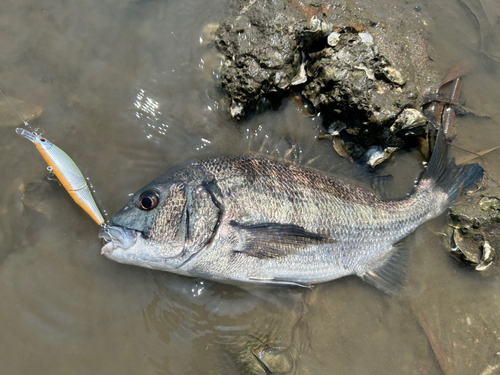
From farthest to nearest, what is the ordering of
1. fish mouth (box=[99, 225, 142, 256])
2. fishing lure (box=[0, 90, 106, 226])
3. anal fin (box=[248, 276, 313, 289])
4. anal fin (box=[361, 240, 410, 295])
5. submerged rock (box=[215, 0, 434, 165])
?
anal fin (box=[361, 240, 410, 295]) < submerged rock (box=[215, 0, 434, 165]) < anal fin (box=[248, 276, 313, 289]) < fishing lure (box=[0, 90, 106, 226]) < fish mouth (box=[99, 225, 142, 256])

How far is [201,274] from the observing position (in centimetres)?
297

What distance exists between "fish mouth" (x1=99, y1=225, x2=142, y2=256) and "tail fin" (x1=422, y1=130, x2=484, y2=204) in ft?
10.2

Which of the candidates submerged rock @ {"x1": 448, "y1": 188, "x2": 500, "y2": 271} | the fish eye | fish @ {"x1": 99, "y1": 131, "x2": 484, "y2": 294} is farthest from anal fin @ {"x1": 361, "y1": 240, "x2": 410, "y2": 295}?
the fish eye

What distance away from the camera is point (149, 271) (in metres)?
3.24

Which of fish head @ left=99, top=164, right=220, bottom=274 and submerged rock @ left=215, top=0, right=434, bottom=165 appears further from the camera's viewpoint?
submerged rock @ left=215, top=0, right=434, bottom=165

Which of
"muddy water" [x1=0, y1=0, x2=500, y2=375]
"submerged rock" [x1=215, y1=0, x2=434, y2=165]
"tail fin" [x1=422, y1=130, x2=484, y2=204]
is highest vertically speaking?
"submerged rock" [x1=215, y1=0, x2=434, y2=165]

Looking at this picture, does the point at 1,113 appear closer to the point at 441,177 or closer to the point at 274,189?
the point at 274,189

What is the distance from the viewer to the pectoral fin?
2869 mm

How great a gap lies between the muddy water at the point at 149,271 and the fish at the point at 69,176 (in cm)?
28

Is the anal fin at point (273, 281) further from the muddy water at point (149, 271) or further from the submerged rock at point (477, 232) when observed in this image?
the submerged rock at point (477, 232)

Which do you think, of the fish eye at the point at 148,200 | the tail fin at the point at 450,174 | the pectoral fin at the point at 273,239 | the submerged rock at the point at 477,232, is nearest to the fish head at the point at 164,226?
the fish eye at the point at 148,200

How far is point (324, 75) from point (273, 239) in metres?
1.78

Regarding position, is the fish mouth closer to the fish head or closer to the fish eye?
the fish head

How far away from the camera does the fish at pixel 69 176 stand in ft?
8.98
